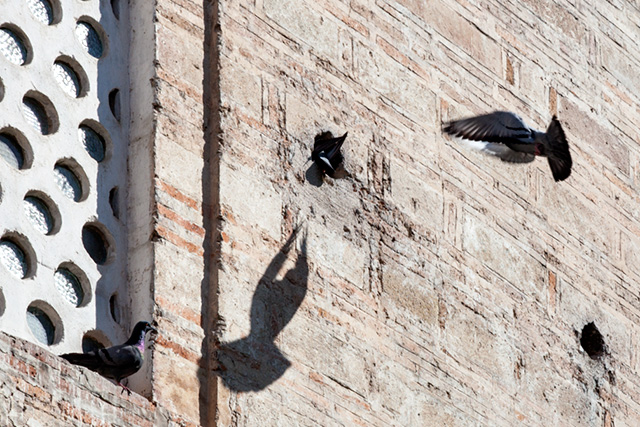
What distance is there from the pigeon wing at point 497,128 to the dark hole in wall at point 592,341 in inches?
39.1

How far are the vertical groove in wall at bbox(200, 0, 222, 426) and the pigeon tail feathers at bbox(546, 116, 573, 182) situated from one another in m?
1.63

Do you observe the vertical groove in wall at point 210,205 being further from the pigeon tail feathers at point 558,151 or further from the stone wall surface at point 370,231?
the pigeon tail feathers at point 558,151

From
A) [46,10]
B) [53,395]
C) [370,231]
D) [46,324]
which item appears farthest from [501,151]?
[53,395]

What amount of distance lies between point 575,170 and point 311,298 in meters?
2.21

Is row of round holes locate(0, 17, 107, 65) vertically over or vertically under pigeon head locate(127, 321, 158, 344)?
over

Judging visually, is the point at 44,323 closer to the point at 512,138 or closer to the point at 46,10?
the point at 46,10

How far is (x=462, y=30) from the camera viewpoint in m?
8.25

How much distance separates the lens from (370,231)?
722 centimetres

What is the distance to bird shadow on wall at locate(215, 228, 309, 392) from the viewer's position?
6355mm

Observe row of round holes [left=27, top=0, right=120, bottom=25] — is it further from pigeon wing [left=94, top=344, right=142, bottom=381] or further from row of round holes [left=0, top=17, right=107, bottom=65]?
pigeon wing [left=94, top=344, right=142, bottom=381]

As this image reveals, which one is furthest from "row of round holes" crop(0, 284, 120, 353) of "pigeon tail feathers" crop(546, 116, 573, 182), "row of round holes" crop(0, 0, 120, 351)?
"pigeon tail feathers" crop(546, 116, 573, 182)

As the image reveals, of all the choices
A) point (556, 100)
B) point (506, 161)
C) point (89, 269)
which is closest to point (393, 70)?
point (506, 161)

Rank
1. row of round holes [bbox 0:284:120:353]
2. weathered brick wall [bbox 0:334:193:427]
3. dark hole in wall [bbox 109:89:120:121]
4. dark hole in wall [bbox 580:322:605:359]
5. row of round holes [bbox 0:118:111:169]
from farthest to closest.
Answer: dark hole in wall [bbox 580:322:605:359] → dark hole in wall [bbox 109:89:120:121] → row of round holes [bbox 0:118:111:169] → row of round holes [bbox 0:284:120:353] → weathered brick wall [bbox 0:334:193:427]

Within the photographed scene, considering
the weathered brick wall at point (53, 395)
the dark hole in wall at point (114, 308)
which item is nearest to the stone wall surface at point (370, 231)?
the weathered brick wall at point (53, 395)
